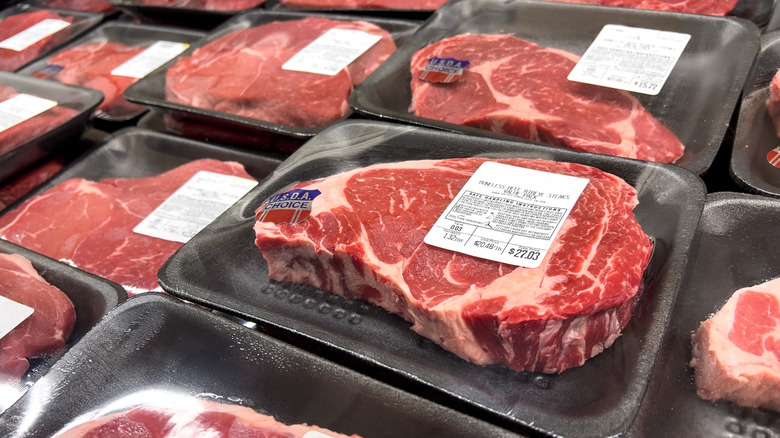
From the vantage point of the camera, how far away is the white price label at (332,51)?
292 cm

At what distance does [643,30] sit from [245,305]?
206 centimetres

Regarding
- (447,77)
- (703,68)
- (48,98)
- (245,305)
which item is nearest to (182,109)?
(48,98)

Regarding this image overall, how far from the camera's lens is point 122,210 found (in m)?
2.49

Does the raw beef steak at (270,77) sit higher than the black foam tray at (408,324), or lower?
higher

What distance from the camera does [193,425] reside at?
1473 millimetres

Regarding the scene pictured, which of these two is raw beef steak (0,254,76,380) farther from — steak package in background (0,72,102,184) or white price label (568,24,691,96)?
white price label (568,24,691,96)

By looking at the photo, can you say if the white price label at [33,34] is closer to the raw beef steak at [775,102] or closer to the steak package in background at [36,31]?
the steak package in background at [36,31]

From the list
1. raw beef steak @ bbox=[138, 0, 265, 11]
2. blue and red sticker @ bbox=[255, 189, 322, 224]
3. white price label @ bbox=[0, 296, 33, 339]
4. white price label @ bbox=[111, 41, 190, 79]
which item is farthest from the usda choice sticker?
raw beef steak @ bbox=[138, 0, 265, 11]

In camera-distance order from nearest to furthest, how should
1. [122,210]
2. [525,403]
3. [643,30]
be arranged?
[525,403], [122,210], [643,30]

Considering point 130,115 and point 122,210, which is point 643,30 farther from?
point 130,115

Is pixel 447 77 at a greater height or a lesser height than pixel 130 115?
greater

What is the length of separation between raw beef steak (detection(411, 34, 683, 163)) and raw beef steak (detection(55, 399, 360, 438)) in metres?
1.35

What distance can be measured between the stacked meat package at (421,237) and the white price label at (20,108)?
0.02 meters

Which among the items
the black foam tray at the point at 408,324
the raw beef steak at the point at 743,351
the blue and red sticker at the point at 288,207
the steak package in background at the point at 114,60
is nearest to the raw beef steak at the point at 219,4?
the steak package in background at the point at 114,60
